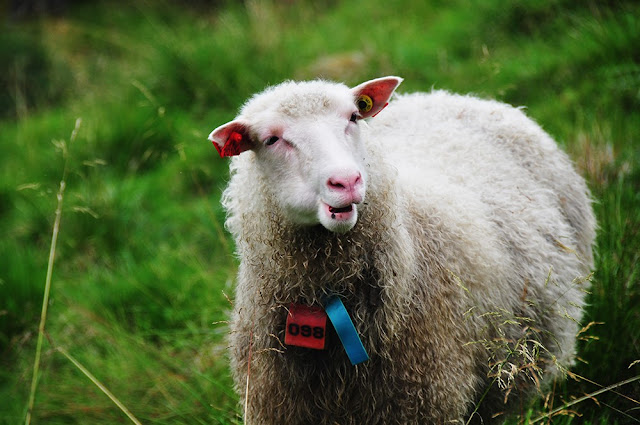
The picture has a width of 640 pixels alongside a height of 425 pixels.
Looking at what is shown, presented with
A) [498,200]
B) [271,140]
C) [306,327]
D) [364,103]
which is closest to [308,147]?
[271,140]

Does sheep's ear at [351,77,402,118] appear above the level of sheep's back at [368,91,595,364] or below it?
above

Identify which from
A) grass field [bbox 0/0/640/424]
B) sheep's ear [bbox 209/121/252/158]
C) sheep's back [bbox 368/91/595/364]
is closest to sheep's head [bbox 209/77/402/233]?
sheep's ear [bbox 209/121/252/158]

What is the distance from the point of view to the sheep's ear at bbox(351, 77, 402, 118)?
2.17 m

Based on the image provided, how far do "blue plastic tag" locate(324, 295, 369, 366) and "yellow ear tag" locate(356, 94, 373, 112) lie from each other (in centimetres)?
73

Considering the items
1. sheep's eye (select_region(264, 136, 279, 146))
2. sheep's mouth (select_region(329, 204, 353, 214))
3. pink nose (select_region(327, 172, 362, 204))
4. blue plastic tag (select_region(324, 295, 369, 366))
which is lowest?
blue plastic tag (select_region(324, 295, 369, 366))

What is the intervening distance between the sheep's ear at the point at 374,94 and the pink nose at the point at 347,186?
→ 0.50 m

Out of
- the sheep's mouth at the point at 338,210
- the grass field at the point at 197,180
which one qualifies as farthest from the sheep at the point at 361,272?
the grass field at the point at 197,180

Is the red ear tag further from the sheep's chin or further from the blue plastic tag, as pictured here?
the sheep's chin

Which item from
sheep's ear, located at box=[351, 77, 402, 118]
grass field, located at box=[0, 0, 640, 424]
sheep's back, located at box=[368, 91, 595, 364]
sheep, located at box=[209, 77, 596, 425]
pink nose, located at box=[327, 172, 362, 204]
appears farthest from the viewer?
grass field, located at box=[0, 0, 640, 424]

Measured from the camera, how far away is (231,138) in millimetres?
2000

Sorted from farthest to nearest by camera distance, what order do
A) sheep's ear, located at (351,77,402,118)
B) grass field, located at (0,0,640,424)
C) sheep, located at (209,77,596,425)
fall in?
grass field, located at (0,0,640,424) < sheep's ear, located at (351,77,402,118) < sheep, located at (209,77,596,425)

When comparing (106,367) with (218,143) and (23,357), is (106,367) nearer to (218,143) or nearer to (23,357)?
(23,357)

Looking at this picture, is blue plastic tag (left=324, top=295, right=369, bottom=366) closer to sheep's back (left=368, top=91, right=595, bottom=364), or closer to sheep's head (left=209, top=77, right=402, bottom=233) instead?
sheep's head (left=209, top=77, right=402, bottom=233)

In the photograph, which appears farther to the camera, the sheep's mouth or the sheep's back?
the sheep's back
